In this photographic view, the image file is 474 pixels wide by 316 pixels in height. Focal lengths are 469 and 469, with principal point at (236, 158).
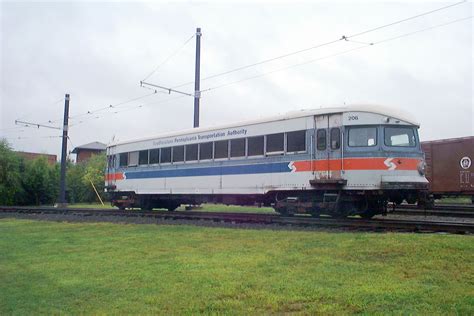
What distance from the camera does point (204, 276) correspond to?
7.00m

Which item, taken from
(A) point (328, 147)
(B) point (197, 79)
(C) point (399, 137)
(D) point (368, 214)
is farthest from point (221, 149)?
(B) point (197, 79)

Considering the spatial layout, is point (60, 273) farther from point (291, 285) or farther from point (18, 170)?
point (18, 170)

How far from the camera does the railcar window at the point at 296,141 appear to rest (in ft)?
46.6

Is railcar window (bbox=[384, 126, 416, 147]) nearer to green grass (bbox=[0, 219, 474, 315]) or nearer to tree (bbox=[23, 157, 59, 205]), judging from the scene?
green grass (bbox=[0, 219, 474, 315])

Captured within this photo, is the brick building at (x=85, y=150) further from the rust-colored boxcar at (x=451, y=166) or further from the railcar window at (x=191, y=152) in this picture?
the rust-colored boxcar at (x=451, y=166)

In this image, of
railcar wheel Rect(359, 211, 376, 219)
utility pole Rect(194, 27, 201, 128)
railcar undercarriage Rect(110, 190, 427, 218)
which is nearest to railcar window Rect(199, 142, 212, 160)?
railcar undercarriage Rect(110, 190, 427, 218)

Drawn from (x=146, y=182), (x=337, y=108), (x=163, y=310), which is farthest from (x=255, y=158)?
(x=163, y=310)

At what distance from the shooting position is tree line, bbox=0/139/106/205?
1556 inches

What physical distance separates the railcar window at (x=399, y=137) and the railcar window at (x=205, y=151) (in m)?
6.81

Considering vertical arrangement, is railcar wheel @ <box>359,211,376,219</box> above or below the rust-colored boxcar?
below

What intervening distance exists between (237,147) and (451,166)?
12.5 metres

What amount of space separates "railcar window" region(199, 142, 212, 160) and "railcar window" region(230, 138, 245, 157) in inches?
46.7

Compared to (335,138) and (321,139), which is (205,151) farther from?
(335,138)

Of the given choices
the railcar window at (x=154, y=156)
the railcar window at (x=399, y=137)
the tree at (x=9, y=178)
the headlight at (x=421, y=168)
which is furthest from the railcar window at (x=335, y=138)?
the tree at (x=9, y=178)
